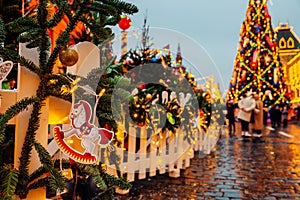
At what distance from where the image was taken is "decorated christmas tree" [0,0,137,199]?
1.83 metres

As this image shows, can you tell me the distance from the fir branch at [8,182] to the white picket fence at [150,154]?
241 centimetres

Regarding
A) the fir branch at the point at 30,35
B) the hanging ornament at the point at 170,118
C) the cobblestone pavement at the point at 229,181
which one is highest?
the fir branch at the point at 30,35

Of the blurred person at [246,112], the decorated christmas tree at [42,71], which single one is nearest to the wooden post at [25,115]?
the decorated christmas tree at [42,71]

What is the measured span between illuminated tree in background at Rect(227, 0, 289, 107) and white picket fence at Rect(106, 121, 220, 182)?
19389 millimetres

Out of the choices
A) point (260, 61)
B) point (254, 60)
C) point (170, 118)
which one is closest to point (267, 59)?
point (260, 61)

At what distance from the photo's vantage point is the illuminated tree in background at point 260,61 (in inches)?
986

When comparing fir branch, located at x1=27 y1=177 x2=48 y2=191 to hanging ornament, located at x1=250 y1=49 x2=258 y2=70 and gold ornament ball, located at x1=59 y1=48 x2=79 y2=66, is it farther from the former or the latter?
hanging ornament, located at x1=250 y1=49 x2=258 y2=70

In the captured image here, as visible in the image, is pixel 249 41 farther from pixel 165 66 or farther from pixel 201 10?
pixel 201 10

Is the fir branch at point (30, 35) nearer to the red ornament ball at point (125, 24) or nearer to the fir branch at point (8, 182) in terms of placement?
the fir branch at point (8, 182)

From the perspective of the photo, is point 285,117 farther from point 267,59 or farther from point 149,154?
point 149,154

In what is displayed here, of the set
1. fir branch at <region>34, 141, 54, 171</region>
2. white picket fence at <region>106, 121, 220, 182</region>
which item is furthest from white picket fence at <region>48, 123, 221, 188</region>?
fir branch at <region>34, 141, 54, 171</region>

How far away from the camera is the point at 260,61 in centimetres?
2527

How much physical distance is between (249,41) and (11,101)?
25036 millimetres

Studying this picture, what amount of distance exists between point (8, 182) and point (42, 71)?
594 millimetres
